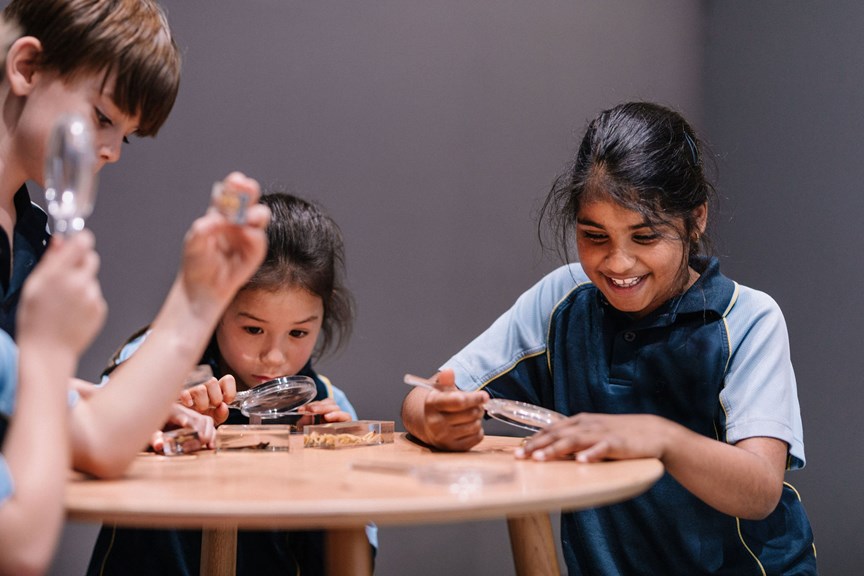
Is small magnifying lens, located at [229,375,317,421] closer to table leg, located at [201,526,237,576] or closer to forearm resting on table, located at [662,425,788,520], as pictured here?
table leg, located at [201,526,237,576]

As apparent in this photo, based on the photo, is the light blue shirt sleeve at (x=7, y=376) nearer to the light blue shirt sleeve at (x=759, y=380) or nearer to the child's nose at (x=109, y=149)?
the child's nose at (x=109, y=149)

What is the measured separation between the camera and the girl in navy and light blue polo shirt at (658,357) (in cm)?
133

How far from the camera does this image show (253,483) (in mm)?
822

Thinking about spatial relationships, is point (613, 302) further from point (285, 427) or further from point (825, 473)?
point (825, 473)

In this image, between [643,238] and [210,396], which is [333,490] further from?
[643,238]

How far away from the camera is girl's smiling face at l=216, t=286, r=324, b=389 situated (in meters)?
1.64

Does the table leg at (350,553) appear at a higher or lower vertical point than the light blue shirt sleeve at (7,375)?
lower

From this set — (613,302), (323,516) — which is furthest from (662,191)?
(323,516)

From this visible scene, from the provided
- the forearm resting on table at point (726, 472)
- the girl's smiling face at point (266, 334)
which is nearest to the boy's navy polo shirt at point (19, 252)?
the girl's smiling face at point (266, 334)

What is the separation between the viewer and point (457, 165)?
2166 millimetres

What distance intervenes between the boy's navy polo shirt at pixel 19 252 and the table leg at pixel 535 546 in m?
0.72

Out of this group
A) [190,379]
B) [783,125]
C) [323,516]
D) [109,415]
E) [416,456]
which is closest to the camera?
[323,516]

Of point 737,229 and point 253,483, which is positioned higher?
point 737,229

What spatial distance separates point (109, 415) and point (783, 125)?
6.03 ft
